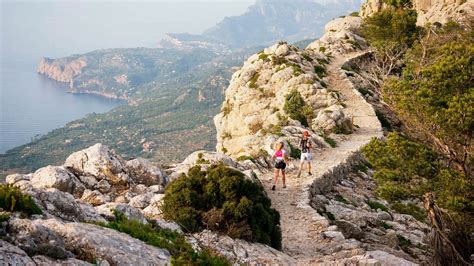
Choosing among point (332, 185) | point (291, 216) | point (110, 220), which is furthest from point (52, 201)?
point (332, 185)

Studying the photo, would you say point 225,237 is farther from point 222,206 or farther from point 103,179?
point 103,179

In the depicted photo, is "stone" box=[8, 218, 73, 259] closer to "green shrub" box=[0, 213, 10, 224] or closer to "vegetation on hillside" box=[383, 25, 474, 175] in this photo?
"green shrub" box=[0, 213, 10, 224]

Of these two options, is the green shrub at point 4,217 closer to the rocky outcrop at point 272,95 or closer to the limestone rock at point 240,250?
the limestone rock at point 240,250

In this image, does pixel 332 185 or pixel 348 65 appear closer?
pixel 332 185

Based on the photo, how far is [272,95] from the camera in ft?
163

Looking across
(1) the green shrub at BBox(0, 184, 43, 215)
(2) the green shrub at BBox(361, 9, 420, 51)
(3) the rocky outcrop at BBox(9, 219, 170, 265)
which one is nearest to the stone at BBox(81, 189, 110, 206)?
(1) the green shrub at BBox(0, 184, 43, 215)

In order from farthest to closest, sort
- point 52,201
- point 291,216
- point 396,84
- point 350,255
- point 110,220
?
point 291,216
point 396,84
point 350,255
point 110,220
point 52,201

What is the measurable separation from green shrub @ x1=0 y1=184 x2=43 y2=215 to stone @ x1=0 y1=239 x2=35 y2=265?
218cm

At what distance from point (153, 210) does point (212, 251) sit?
4155 millimetres

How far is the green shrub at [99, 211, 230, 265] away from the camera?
10508mm

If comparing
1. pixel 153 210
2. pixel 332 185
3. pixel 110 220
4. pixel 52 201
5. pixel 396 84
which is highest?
pixel 396 84

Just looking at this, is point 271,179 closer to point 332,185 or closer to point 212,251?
point 332,185

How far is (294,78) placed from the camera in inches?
1924

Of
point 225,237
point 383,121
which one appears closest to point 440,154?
point 225,237
